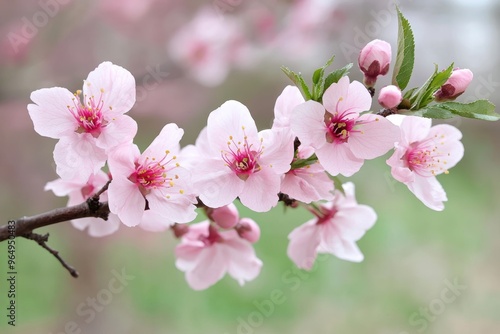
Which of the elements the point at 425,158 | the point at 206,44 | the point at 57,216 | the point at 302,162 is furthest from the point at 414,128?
the point at 206,44

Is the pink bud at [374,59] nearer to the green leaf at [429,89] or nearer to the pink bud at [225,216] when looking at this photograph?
the green leaf at [429,89]

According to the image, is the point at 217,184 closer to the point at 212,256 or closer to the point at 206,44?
the point at 212,256

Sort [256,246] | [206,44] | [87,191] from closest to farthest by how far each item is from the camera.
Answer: [87,191], [206,44], [256,246]

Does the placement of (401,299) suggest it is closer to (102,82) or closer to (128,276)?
(128,276)

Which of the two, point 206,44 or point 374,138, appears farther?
point 206,44

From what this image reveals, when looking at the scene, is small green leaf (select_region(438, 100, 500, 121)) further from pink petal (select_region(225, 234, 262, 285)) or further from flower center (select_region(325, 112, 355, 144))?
pink petal (select_region(225, 234, 262, 285))

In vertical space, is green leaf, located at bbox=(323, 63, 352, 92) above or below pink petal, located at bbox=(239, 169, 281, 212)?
above

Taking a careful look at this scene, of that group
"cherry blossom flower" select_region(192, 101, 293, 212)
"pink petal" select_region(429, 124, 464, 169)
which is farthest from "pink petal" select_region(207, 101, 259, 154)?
"pink petal" select_region(429, 124, 464, 169)

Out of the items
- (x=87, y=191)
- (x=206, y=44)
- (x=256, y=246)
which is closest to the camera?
(x=87, y=191)
